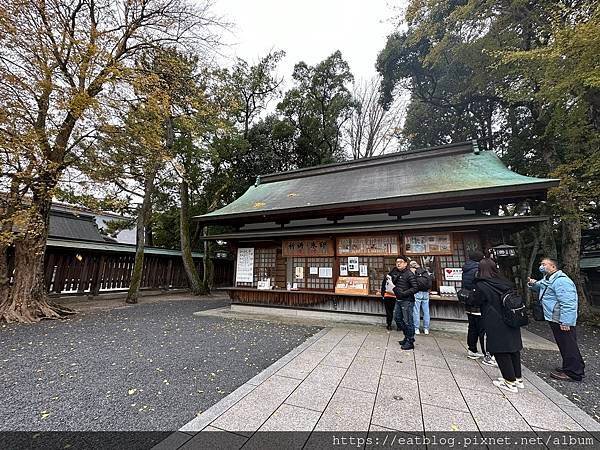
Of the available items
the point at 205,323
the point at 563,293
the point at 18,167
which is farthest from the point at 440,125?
the point at 18,167

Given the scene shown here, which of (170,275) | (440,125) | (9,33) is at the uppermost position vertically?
(440,125)

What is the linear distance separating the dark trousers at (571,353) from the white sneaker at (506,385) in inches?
49.1

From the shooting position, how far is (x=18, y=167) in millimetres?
6250

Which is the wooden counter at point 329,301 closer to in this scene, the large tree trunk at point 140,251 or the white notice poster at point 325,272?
the white notice poster at point 325,272

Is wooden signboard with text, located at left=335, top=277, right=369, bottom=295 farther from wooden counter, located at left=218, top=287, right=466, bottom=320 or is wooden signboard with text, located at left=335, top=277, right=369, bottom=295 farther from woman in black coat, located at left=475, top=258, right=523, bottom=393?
woman in black coat, located at left=475, top=258, right=523, bottom=393

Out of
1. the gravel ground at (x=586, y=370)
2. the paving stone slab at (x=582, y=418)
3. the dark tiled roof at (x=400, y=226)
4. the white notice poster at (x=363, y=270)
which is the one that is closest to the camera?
the paving stone slab at (x=582, y=418)

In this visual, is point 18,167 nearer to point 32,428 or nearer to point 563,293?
point 32,428

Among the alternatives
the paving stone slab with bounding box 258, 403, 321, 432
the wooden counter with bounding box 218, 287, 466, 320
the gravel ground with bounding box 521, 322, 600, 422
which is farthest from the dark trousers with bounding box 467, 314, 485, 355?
the paving stone slab with bounding box 258, 403, 321, 432

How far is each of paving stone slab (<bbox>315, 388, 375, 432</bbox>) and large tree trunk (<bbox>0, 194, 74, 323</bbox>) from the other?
343 inches

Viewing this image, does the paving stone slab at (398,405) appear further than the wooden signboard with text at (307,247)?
No

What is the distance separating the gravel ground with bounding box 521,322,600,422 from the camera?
3145 mm

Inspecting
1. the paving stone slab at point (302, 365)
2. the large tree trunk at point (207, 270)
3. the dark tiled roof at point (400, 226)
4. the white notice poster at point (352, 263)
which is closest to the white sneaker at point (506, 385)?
the paving stone slab at point (302, 365)

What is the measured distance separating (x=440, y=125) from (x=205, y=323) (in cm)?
1626

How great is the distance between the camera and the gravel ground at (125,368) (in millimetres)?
2639
